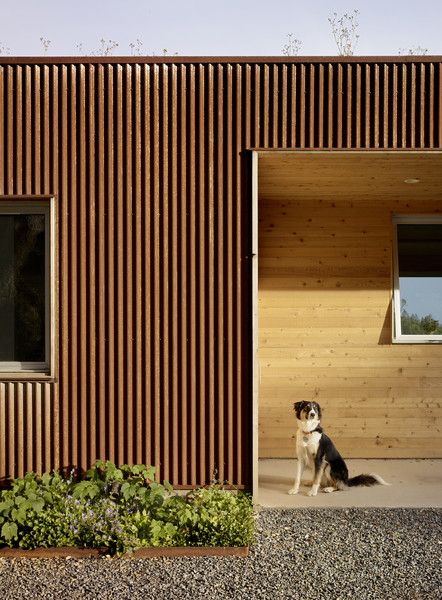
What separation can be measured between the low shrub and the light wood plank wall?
2501mm

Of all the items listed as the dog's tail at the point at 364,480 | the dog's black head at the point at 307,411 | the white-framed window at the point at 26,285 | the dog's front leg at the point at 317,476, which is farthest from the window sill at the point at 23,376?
the dog's tail at the point at 364,480

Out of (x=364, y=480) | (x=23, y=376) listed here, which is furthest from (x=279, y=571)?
(x=23, y=376)

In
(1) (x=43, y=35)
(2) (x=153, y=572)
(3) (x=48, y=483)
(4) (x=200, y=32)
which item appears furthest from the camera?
(1) (x=43, y=35)

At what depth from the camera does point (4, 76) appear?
5.68 metres

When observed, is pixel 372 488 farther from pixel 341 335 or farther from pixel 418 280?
pixel 418 280

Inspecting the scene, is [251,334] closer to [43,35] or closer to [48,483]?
[48,483]

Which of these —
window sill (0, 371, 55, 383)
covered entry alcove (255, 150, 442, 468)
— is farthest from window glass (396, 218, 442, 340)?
window sill (0, 371, 55, 383)

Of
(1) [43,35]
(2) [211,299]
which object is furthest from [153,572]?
(1) [43,35]

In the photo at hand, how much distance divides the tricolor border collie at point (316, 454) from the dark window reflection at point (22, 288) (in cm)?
218

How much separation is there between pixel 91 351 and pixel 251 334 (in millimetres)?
1260

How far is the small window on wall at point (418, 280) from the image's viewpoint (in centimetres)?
749

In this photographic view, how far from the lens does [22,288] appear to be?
570 centimetres

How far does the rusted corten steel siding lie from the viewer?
18.5 feet

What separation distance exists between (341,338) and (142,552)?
3595mm
